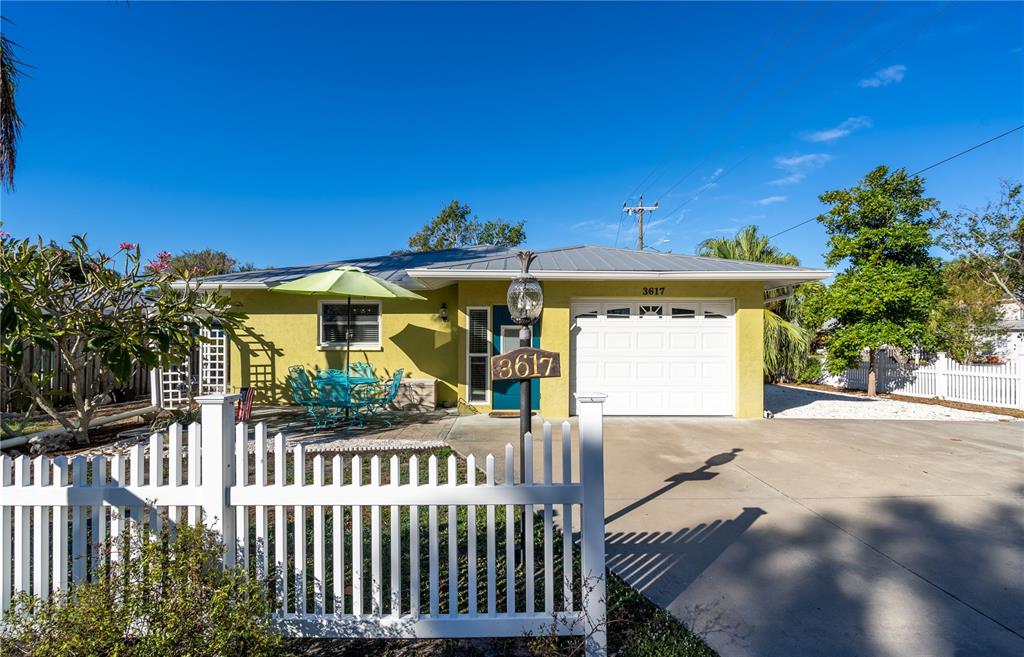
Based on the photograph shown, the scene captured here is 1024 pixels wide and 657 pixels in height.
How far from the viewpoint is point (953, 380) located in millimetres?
11086

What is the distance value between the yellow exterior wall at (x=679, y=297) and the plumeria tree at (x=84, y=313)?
5.43 m

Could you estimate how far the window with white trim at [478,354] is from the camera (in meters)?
8.98

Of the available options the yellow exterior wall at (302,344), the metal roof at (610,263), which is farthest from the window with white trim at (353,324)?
the metal roof at (610,263)

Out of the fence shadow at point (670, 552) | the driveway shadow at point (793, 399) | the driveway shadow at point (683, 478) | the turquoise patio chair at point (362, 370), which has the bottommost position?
the driveway shadow at point (793, 399)

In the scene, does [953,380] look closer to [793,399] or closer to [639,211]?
[793,399]

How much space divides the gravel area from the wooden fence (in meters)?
11.7

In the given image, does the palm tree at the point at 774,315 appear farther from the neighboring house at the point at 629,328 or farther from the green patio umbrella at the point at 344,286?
the green patio umbrella at the point at 344,286

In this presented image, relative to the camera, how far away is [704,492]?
4465 millimetres

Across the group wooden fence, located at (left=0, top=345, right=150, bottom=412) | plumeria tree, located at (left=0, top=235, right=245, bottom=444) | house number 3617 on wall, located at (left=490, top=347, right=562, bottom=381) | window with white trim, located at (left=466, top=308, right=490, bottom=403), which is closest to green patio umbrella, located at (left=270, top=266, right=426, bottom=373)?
plumeria tree, located at (left=0, top=235, right=245, bottom=444)

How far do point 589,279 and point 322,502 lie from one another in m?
6.78

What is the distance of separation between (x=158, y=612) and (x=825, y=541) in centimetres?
405

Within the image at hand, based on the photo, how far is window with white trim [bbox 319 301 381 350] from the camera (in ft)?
32.0

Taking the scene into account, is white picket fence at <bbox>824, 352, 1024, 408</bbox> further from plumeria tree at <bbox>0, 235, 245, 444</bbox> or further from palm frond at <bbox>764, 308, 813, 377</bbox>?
plumeria tree at <bbox>0, 235, 245, 444</bbox>

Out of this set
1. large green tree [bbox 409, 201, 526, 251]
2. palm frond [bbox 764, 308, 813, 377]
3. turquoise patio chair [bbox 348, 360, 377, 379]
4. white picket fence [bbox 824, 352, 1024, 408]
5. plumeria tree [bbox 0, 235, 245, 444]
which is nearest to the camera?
plumeria tree [bbox 0, 235, 245, 444]
